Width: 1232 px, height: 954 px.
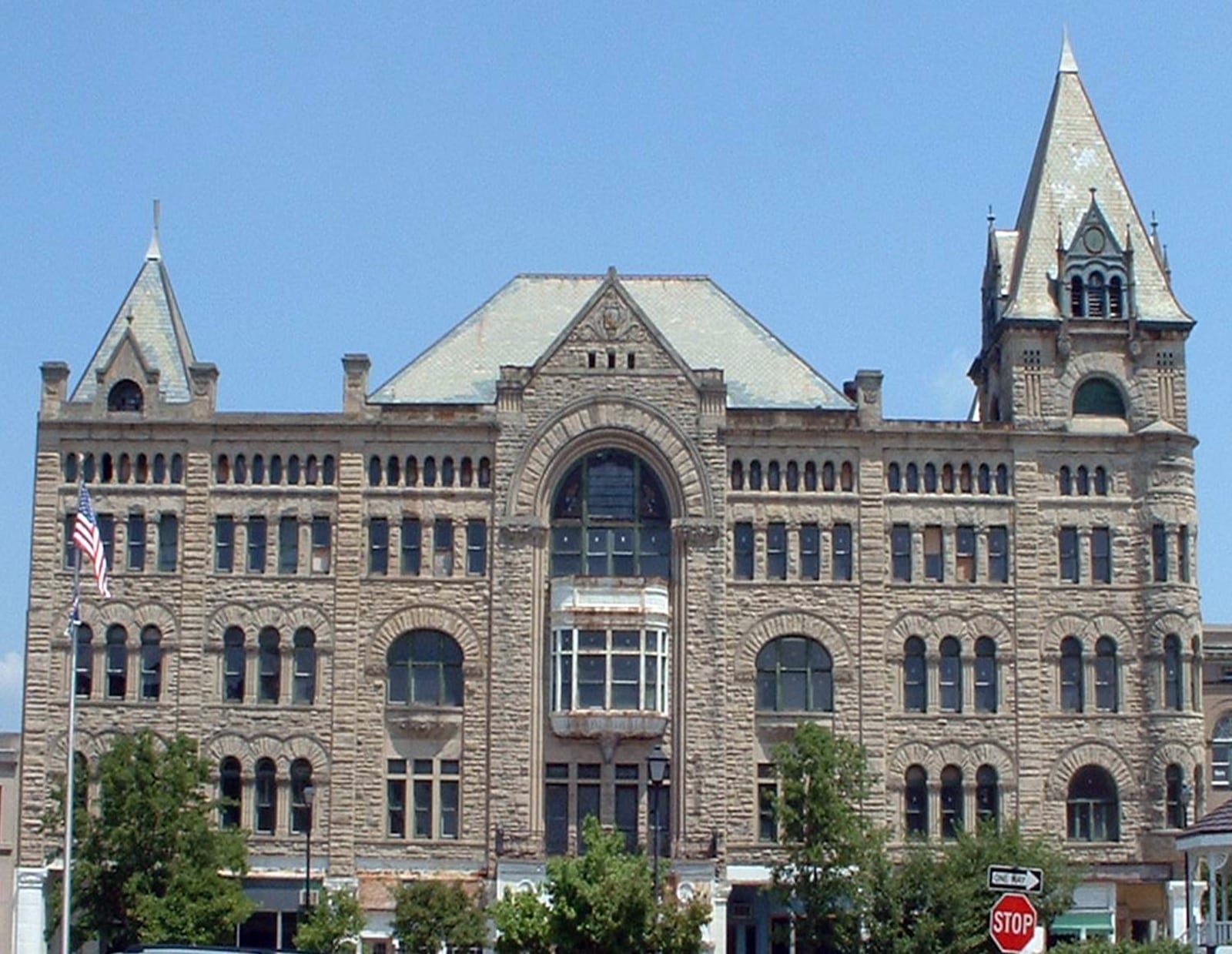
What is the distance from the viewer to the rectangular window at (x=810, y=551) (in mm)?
66938

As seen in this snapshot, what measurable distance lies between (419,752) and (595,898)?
17.0 m

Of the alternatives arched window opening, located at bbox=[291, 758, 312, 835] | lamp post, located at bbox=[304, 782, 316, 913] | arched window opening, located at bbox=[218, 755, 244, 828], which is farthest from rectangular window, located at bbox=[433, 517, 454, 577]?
arched window opening, located at bbox=[218, 755, 244, 828]

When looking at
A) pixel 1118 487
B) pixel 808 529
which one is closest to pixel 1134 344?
pixel 1118 487

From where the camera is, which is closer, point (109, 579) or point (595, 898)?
point (595, 898)

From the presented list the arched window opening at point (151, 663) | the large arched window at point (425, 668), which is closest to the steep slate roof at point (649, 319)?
the large arched window at point (425, 668)

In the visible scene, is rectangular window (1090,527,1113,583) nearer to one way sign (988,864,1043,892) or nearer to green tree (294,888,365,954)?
green tree (294,888,365,954)

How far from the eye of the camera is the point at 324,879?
64.9m

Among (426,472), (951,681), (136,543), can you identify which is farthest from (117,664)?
(951,681)

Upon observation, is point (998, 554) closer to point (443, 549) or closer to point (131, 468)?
point (443, 549)

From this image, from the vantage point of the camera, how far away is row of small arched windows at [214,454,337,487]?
66.9m

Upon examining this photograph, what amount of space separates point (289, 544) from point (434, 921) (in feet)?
→ 44.9

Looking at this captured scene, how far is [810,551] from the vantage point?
67062mm

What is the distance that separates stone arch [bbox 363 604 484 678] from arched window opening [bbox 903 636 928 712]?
1297cm

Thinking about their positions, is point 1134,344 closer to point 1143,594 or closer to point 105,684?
point 1143,594
